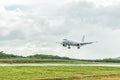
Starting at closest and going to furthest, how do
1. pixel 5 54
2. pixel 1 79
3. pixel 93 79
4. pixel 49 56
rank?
pixel 1 79, pixel 93 79, pixel 5 54, pixel 49 56

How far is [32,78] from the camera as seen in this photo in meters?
42.0

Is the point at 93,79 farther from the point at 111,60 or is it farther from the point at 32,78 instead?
the point at 111,60

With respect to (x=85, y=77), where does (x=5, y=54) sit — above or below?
above

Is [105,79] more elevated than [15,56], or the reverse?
[15,56]

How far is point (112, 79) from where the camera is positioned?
44000mm

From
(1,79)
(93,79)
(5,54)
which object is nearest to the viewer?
(1,79)

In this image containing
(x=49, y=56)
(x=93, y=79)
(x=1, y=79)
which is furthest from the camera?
(x=49, y=56)

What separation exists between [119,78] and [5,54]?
59.7 meters

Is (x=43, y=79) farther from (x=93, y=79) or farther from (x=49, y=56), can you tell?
(x=49, y=56)

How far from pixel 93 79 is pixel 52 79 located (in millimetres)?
4641

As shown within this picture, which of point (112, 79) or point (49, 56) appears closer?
point (112, 79)

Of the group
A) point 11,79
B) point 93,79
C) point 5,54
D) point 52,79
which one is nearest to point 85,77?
point 93,79

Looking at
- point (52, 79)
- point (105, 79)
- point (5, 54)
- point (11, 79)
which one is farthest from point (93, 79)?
point (5, 54)

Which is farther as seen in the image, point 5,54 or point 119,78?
point 5,54
